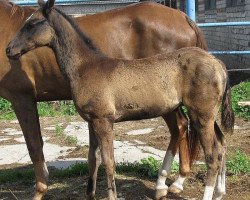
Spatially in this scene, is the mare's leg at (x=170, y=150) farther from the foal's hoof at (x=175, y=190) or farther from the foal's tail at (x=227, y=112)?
the foal's tail at (x=227, y=112)

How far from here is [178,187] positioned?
15.6ft

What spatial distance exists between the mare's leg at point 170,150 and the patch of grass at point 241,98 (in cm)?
312

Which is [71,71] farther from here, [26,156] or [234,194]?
[26,156]

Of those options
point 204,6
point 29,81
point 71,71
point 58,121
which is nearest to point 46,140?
point 58,121

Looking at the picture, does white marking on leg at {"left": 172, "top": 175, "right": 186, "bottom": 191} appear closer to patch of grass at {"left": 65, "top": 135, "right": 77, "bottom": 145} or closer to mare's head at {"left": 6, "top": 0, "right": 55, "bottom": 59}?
mare's head at {"left": 6, "top": 0, "right": 55, "bottom": 59}

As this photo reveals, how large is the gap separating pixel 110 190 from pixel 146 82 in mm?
918

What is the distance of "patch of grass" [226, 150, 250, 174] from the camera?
5.11 m

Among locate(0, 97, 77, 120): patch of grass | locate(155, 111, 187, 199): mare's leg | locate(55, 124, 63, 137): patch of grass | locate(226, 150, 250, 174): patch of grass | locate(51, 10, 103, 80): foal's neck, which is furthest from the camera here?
locate(0, 97, 77, 120): patch of grass

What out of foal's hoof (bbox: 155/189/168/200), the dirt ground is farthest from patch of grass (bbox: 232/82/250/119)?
foal's hoof (bbox: 155/189/168/200)

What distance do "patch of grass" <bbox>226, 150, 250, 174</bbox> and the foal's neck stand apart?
202cm

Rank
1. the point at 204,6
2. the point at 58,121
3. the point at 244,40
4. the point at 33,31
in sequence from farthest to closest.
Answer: the point at 204,6 < the point at 244,40 < the point at 58,121 < the point at 33,31

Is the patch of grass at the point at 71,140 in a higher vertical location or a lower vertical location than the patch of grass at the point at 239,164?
lower

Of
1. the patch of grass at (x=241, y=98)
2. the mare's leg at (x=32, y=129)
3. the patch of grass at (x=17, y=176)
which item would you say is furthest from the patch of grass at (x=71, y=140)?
the patch of grass at (x=241, y=98)

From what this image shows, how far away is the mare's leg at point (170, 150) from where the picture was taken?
4687 mm
